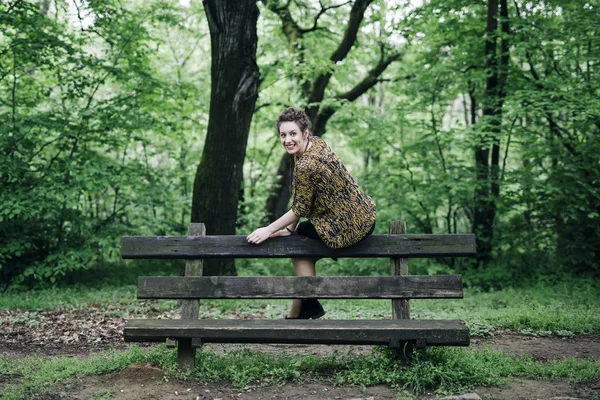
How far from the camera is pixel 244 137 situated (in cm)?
764

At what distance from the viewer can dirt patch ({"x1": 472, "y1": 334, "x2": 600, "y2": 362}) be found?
483cm

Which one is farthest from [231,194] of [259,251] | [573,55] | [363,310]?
[573,55]

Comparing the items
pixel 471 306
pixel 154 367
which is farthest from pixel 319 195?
pixel 471 306

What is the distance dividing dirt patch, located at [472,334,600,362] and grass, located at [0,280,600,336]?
186 millimetres

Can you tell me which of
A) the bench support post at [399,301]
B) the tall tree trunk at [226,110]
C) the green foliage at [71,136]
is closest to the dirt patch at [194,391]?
the bench support post at [399,301]

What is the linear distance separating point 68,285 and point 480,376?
7416 mm

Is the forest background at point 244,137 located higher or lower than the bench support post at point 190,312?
higher

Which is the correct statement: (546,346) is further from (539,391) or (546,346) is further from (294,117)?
(294,117)

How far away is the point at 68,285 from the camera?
9086 millimetres

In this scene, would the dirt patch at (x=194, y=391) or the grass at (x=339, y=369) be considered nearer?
the dirt patch at (x=194, y=391)

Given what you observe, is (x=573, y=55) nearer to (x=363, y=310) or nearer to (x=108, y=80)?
(x=363, y=310)

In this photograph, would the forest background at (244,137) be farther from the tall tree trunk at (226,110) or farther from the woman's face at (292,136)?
the woman's face at (292,136)

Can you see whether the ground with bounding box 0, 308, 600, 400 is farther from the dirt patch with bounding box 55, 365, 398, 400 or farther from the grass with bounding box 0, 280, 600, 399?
the grass with bounding box 0, 280, 600, 399

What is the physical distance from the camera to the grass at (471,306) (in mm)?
5918
